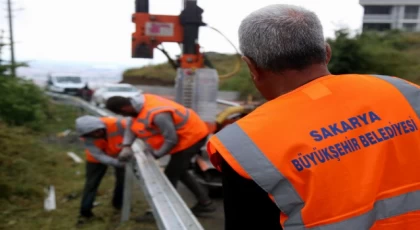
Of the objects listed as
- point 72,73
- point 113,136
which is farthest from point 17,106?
point 72,73

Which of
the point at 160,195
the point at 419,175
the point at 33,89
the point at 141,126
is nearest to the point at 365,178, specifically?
the point at 419,175

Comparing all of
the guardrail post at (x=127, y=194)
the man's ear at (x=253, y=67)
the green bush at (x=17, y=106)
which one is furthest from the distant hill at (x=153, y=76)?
the man's ear at (x=253, y=67)

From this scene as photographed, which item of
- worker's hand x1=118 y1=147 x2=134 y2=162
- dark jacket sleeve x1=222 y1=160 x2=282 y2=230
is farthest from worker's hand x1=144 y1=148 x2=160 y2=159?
dark jacket sleeve x1=222 y1=160 x2=282 y2=230

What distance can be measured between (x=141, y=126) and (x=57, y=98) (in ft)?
43.8

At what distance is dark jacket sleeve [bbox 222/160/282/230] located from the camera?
1.38 metres

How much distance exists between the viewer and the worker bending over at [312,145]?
133 centimetres

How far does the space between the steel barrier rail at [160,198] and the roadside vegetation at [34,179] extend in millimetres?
662

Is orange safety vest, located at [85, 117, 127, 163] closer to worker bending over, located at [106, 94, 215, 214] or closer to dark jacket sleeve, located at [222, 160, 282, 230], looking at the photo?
worker bending over, located at [106, 94, 215, 214]

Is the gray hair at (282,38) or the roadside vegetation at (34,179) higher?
the gray hair at (282,38)

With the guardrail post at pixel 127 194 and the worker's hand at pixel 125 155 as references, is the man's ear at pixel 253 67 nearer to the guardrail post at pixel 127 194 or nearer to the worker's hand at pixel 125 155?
the guardrail post at pixel 127 194

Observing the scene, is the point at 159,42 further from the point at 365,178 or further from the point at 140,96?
the point at 365,178

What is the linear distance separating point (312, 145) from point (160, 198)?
2462 millimetres

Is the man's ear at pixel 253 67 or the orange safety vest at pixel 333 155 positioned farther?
the man's ear at pixel 253 67

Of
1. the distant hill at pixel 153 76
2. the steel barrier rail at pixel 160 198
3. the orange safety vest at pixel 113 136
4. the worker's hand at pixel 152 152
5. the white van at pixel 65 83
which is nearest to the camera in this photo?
the steel barrier rail at pixel 160 198
